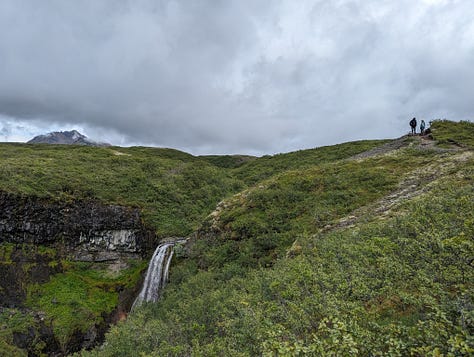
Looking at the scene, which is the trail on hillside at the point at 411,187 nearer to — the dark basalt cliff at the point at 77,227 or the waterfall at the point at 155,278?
the waterfall at the point at 155,278

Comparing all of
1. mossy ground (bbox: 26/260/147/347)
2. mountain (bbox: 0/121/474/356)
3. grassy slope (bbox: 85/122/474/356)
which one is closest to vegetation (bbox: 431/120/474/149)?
mountain (bbox: 0/121/474/356)

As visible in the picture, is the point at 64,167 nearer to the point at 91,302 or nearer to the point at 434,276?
the point at 91,302

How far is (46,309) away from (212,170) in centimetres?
3878

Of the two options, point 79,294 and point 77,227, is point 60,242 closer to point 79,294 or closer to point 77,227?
point 77,227

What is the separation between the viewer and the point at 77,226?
3584 centimetres

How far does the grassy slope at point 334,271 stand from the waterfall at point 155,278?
2.59m

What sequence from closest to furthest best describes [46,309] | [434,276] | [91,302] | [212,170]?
1. [434,276]
2. [46,309]
3. [91,302]
4. [212,170]

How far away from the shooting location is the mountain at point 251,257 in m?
7.00

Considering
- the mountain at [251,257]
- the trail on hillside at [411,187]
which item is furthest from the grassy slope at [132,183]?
the trail on hillside at [411,187]

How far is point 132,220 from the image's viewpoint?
38.3 m

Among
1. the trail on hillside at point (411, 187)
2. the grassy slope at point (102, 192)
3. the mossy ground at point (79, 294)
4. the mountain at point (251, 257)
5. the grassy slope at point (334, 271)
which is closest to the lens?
the grassy slope at point (334, 271)

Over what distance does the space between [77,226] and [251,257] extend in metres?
25.6

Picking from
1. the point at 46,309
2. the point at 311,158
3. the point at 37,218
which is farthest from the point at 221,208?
the point at 311,158

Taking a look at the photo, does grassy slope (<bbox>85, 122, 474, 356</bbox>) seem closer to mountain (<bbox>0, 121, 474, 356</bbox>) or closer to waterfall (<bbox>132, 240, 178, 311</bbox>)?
mountain (<bbox>0, 121, 474, 356</bbox>)
